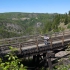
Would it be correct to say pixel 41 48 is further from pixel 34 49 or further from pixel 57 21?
pixel 57 21

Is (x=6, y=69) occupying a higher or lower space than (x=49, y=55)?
higher

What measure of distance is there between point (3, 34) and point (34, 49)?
535 feet

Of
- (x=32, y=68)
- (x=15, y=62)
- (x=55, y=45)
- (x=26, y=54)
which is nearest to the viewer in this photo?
(x=15, y=62)

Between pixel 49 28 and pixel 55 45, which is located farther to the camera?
pixel 49 28

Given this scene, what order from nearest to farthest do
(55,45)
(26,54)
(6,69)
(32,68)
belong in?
(6,69) < (26,54) < (55,45) < (32,68)

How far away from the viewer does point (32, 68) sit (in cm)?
2059

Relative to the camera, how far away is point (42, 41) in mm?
20797

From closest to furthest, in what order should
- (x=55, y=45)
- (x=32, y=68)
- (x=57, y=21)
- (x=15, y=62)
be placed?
(x=15, y=62) → (x=55, y=45) → (x=32, y=68) → (x=57, y=21)

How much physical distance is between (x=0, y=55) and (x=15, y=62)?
10989mm

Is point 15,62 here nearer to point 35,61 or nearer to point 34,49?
point 34,49

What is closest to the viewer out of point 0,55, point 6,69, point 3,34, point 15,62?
point 6,69

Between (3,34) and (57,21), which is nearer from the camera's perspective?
(57,21)

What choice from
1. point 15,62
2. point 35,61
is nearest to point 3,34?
point 35,61

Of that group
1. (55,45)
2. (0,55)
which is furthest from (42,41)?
(0,55)
